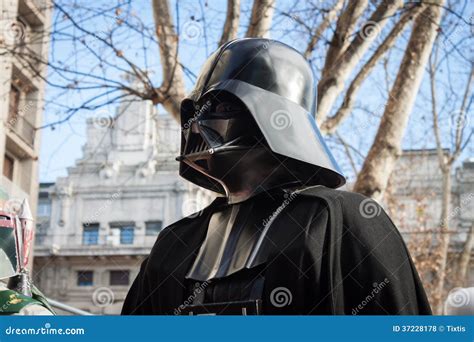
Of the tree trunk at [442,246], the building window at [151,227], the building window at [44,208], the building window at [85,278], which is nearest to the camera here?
the tree trunk at [442,246]

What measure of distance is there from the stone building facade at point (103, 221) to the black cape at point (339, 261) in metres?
30.6

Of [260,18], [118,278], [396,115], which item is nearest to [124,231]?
[118,278]

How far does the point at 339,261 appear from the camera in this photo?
3.30 meters

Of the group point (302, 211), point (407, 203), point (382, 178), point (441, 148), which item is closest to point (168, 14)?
point (382, 178)

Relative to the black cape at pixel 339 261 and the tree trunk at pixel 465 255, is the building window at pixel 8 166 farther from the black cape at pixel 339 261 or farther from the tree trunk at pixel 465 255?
the black cape at pixel 339 261

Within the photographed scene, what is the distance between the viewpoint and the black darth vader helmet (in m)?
3.51

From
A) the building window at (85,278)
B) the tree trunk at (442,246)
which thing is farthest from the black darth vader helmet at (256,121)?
the building window at (85,278)

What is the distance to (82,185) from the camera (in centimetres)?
3647

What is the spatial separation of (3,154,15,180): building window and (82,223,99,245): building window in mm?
11373

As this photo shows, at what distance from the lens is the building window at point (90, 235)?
3722cm

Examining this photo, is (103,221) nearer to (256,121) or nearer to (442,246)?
(442,246)

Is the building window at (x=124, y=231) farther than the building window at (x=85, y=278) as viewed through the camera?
No

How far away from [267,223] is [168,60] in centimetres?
705
